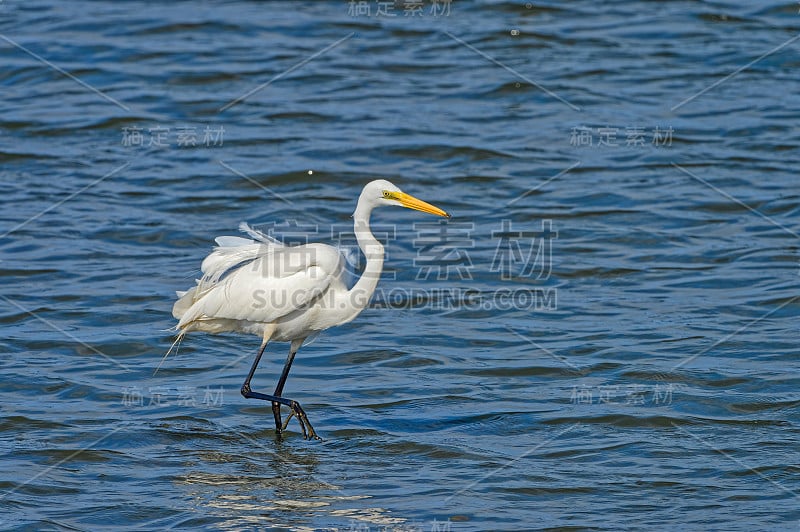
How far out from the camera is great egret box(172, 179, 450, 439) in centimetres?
860

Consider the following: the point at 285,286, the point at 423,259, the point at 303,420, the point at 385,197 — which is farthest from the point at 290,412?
the point at 423,259

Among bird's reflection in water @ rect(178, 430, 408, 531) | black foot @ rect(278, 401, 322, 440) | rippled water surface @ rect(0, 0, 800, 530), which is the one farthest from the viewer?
black foot @ rect(278, 401, 322, 440)

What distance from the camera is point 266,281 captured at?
28.6ft

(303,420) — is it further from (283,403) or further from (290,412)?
(290,412)

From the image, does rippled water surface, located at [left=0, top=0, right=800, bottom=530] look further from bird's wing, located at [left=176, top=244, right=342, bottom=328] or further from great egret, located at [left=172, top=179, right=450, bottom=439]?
bird's wing, located at [left=176, top=244, right=342, bottom=328]

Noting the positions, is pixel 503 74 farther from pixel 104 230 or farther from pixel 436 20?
pixel 104 230

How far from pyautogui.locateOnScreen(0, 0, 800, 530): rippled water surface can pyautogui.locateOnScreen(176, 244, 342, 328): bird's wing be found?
0.87m

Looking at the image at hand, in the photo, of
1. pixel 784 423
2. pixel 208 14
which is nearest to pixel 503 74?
pixel 208 14

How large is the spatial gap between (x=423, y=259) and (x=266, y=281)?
4.22 m

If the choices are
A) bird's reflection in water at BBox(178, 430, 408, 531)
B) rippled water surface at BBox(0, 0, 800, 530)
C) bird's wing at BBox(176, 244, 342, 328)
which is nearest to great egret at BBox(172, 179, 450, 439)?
bird's wing at BBox(176, 244, 342, 328)

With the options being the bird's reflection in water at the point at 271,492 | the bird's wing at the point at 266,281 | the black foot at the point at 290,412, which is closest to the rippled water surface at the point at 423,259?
the bird's reflection in water at the point at 271,492

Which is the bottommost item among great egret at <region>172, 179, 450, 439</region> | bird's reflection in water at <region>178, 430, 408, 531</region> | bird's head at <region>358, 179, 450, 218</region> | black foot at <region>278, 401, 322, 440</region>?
bird's reflection in water at <region>178, 430, 408, 531</region>

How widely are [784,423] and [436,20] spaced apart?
43.7 ft

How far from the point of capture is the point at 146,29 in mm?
20391
